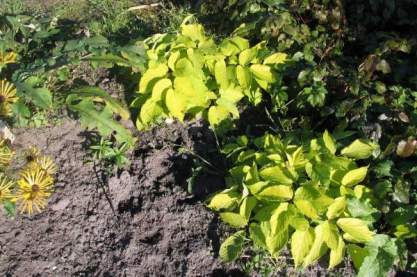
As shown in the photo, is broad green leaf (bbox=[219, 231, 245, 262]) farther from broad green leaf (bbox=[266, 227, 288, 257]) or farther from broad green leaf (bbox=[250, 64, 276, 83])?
broad green leaf (bbox=[250, 64, 276, 83])

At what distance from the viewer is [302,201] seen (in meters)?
2.28

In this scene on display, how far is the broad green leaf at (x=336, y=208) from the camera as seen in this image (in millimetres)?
2246

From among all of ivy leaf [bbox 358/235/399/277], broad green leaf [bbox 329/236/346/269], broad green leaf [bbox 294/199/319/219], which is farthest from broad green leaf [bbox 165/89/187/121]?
ivy leaf [bbox 358/235/399/277]

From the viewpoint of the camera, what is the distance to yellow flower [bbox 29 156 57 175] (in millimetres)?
2783

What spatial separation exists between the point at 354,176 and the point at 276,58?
0.91 m

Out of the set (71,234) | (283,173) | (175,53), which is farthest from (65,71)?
(283,173)

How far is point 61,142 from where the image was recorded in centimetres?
302

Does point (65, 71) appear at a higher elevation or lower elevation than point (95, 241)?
higher

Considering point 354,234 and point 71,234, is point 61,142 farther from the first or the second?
point 354,234

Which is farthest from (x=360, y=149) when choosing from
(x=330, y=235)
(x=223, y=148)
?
(x=223, y=148)

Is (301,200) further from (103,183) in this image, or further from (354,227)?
(103,183)

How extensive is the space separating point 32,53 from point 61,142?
75cm

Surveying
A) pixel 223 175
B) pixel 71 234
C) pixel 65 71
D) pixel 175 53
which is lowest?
pixel 71 234

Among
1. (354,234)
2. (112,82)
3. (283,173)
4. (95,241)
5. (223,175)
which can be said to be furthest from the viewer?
(112,82)
